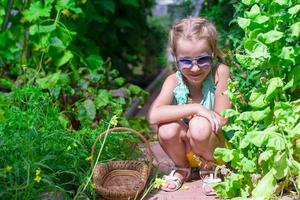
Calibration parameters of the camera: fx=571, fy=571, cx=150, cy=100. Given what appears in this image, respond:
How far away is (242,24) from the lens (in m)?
2.74

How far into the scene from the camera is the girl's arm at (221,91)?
3.38 meters

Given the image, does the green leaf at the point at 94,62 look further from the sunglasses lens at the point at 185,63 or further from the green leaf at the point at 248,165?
the green leaf at the point at 248,165

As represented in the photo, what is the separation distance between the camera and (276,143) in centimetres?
261

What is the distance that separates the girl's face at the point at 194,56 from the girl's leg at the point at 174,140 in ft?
1.09

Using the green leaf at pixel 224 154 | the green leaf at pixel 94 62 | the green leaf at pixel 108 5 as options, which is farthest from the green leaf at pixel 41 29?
the green leaf at pixel 224 154

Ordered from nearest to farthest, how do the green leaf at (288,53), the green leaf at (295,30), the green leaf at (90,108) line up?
the green leaf at (295,30) → the green leaf at (288,53) → the green leaf at (90,108)

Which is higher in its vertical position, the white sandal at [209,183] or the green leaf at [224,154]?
the green leaf at [224,154]

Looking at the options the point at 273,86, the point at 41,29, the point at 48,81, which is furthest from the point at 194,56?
the point at 41,29

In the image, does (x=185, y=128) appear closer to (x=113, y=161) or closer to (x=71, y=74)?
(x=113, y=161)

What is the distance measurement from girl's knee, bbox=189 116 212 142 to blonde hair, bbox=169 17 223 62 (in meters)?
0.45

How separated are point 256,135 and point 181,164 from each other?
907 mm

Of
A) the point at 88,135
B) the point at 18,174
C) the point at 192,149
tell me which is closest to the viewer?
the point at 18,174

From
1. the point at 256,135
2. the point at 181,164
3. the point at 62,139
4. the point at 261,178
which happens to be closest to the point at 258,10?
the point at 256,135

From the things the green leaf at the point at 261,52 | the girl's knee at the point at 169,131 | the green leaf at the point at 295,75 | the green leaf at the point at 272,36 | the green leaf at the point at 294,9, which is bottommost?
the girl's knee at the point at 169,131
